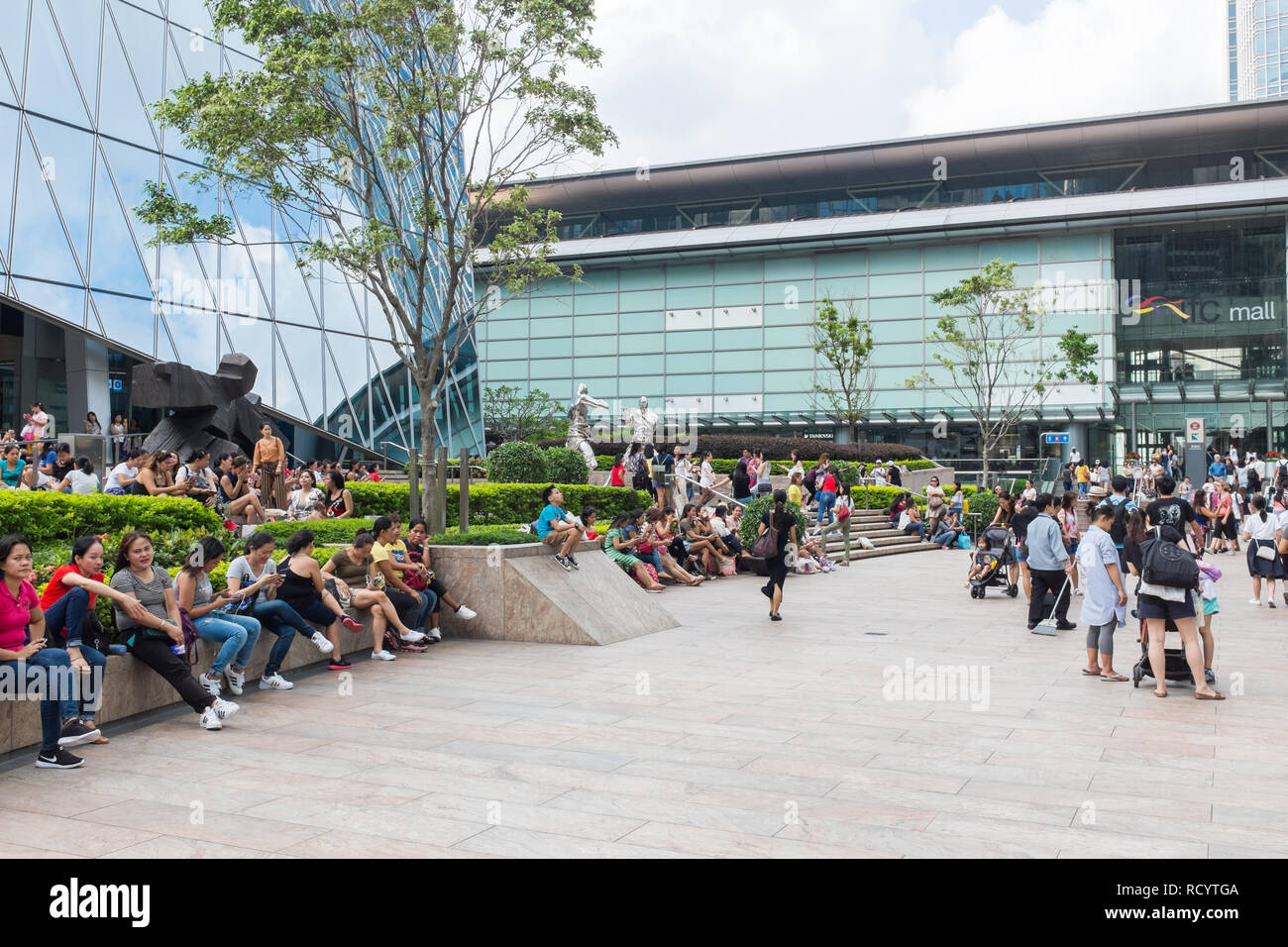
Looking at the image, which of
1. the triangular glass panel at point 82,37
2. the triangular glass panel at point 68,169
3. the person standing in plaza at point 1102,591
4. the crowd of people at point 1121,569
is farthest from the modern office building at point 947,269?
the person standing in plaza at point 1102,591

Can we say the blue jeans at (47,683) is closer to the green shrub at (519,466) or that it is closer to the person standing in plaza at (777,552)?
the person standing in plaza at (777,552)

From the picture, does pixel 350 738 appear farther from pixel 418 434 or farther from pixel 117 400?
pixel 418 434

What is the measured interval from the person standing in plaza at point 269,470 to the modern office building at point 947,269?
70.1ft

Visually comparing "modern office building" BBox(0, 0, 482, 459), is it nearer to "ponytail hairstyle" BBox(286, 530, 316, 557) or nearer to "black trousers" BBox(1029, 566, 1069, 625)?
"ponytail hairstyle" BBox(286, 530, 316, 557)

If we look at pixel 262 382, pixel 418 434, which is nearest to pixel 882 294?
pixel 418 434

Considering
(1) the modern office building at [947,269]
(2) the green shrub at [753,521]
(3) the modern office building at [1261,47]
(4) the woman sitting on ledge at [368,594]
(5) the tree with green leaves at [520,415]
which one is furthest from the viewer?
(3) the modern office building at [1261,47]

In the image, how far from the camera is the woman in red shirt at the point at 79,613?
6.92 m

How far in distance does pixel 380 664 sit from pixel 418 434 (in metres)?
23.0

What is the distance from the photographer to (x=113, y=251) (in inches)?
916

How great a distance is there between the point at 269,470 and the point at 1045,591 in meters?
11.6

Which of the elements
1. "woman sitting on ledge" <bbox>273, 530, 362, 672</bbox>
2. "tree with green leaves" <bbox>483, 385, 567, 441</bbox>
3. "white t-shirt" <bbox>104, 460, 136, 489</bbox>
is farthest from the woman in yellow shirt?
"woman sitting on ledge" <bbox>273, 530, 362, 672</bbox>

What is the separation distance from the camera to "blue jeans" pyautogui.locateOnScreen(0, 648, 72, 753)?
6.55 m

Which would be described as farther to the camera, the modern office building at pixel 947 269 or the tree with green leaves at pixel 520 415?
the tree with green leaves at pixel 520 415

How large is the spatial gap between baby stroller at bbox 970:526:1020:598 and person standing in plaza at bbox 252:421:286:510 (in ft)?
35.6
